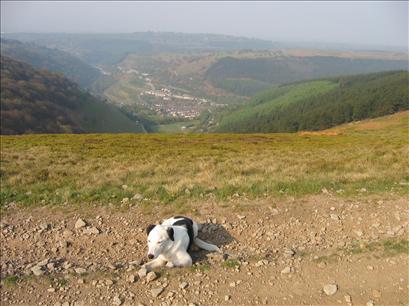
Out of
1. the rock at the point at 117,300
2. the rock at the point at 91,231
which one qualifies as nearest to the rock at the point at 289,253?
the rock at the point at 117,300

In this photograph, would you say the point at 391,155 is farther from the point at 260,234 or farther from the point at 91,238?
the point at 91,238

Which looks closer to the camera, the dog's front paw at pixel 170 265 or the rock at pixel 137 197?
the dog's front paw at pixel 170 265

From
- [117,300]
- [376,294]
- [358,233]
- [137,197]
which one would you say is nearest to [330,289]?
[376,294]

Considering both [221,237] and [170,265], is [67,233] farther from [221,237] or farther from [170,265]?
[221,237]

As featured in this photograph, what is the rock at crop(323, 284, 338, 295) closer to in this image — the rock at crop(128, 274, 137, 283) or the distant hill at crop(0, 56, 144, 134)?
the rock at crop(128, 274, 137, 283)

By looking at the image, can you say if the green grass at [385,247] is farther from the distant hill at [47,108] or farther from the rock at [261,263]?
the distant hill at [47,108]

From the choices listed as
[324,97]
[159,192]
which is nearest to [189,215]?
[159,192]

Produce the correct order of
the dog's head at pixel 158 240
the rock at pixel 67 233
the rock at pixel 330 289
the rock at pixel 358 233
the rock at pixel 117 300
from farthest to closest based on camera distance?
the rock at pixel 67 233, the rock at pixel 358 233, the dog's head at pixel 158 240, the rock at pixel 117 300, the rock at pixel 330 289
